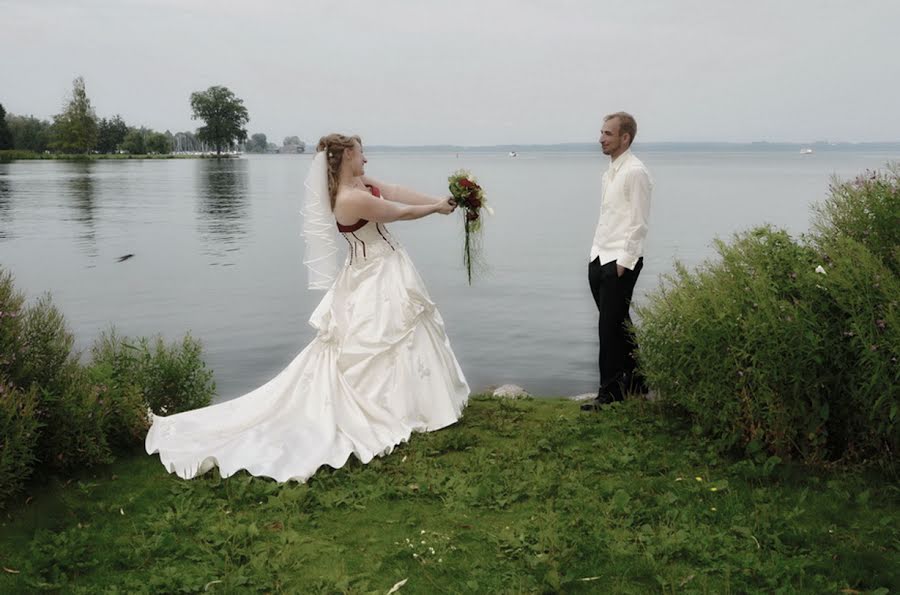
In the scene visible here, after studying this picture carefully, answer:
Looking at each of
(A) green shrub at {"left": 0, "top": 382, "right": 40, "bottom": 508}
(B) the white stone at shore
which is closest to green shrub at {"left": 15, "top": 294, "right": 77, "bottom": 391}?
(A) green shrub at {"left": 0, "top": 382, "right": 40, "bottom": 508}

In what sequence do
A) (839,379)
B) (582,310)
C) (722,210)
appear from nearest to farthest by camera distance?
(839,379), (582,310), (722,210)

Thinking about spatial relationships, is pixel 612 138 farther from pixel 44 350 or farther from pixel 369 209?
pixel 44 350

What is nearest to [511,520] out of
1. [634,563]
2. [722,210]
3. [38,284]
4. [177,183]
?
[634,563]

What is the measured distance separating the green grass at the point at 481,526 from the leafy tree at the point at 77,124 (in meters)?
146

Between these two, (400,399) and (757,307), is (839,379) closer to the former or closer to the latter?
(757,307)

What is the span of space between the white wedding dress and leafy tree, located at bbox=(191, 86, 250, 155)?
525 ft

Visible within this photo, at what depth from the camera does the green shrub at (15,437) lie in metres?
5.45

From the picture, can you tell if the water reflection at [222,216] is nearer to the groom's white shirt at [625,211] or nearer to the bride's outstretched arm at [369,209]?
the bride's outstretched arm at [369,209]

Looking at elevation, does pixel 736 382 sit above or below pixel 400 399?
above

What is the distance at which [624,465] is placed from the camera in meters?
6.41

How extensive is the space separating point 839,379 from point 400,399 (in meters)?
3.64

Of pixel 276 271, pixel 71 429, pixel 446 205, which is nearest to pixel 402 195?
pixel 446 205

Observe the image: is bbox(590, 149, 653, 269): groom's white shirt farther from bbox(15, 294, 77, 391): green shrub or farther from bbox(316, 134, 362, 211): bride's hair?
bbox(15, 294, 77, 391): green shrub

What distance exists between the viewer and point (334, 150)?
24.3 feet
